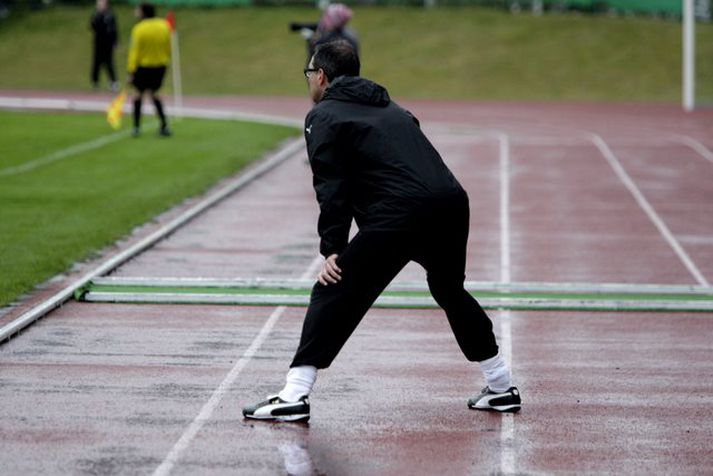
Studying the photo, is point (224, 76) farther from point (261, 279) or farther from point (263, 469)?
point (263, 469)

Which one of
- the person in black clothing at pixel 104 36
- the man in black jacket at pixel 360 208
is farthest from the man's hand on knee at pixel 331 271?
the person in black clothing at pixel 104 36

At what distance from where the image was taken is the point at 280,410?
24.9 feet

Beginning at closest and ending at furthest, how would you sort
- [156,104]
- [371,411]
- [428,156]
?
[428,156] < [371,411] < [156,104]

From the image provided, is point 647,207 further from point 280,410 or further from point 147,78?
point 280,410

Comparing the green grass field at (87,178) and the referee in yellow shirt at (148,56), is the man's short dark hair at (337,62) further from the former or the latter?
the referee in yellow shirt at (148,56)

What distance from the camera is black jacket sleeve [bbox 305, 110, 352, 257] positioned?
7.29 meters

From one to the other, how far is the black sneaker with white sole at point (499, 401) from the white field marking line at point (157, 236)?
10.2 feet

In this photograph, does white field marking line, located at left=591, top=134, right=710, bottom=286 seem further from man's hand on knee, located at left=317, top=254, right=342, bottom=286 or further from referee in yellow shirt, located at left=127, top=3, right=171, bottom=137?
referee in yellow shirt, located at left=127, top=3, right=171, bottom=137

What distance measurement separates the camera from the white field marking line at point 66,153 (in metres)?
19.5

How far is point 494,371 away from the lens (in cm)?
789

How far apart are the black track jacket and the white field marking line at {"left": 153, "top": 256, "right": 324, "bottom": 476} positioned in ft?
3.50

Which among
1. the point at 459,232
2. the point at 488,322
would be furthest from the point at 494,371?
the point at 459,232

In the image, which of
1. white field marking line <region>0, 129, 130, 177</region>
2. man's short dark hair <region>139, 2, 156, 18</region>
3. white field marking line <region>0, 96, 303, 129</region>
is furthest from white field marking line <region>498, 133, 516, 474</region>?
white field marking line <region>0, 129, 130, 177</region>

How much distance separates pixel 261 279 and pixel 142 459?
178 inches
